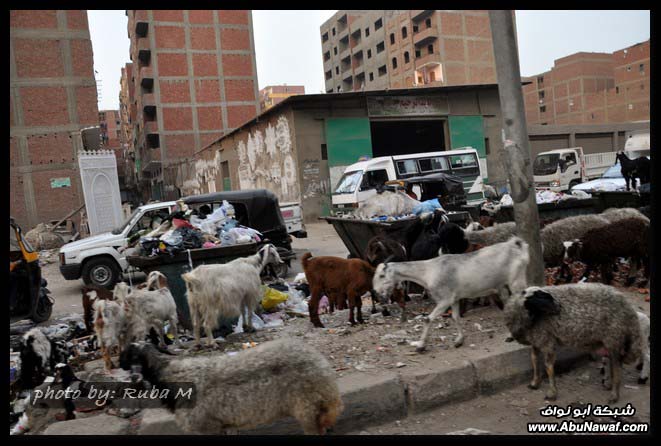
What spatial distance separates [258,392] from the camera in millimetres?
A: 3162

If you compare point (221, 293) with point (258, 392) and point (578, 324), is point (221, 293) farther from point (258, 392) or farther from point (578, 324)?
point (578, 324)

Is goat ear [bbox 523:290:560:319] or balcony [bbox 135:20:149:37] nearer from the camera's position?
goat ear [bbox 523:290:560:319]

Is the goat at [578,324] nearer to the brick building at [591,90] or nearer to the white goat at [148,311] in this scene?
the white goat at [148,311]

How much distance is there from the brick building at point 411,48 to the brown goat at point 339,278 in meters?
41.4

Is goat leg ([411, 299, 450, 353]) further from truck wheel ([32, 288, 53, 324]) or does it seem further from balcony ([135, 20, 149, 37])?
balcony ([135, 20, 149, 37])

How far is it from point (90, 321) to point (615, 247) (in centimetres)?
716

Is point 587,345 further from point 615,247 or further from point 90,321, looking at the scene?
point 90,321

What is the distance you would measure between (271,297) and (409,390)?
301 centimetres

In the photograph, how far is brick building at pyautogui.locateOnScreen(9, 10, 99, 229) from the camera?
81.4 feet

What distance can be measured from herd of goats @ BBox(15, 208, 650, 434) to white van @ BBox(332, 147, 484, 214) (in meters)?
8.95

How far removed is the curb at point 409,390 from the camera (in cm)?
366

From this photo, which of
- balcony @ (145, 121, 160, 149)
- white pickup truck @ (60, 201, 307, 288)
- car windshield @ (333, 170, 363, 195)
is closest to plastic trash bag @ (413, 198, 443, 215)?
white pickup truck @ (60, 201, 307, 288)

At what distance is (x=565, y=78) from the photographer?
5828cm
